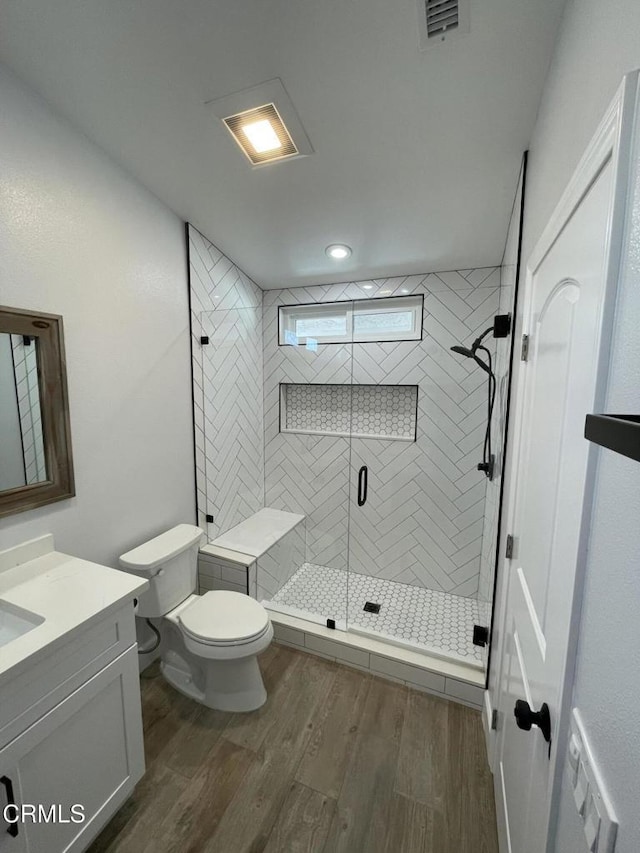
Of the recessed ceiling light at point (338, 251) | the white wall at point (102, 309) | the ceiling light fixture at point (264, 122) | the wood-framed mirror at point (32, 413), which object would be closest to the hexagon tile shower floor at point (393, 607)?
the white wall at point (102, 309)

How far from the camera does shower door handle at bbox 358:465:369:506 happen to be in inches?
107

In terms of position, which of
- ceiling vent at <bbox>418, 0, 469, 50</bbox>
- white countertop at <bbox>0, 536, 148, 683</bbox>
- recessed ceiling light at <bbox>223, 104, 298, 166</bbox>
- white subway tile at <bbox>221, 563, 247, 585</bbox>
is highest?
ceiling vent at <bbox>418, 0, 469, 50</bbox>

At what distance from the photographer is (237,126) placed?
4.85ft

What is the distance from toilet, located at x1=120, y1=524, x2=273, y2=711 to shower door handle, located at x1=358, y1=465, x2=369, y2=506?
3.79 feet

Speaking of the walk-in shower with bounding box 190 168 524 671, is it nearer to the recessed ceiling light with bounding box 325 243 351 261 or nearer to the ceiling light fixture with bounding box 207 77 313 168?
the recessed ceiling light with bounding box 325 243 351 261

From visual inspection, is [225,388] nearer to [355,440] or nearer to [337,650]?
[355,440]

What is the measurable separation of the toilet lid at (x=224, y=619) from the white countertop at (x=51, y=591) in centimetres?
54

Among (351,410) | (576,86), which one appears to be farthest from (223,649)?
(576,86)

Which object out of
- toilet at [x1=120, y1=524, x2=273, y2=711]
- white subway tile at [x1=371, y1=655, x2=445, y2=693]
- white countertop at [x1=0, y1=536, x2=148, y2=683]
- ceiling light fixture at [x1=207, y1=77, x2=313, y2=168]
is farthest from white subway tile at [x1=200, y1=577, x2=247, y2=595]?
Answer: ceiling light fixture at [x1=207, y1=77, x2=313, y2=168]

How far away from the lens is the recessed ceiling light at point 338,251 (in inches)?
88.5

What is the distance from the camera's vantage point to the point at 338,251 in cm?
230

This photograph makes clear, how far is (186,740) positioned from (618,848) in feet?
5.92

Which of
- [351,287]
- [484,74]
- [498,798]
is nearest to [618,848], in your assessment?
[498,798]

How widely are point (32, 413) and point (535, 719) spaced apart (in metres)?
1.92
